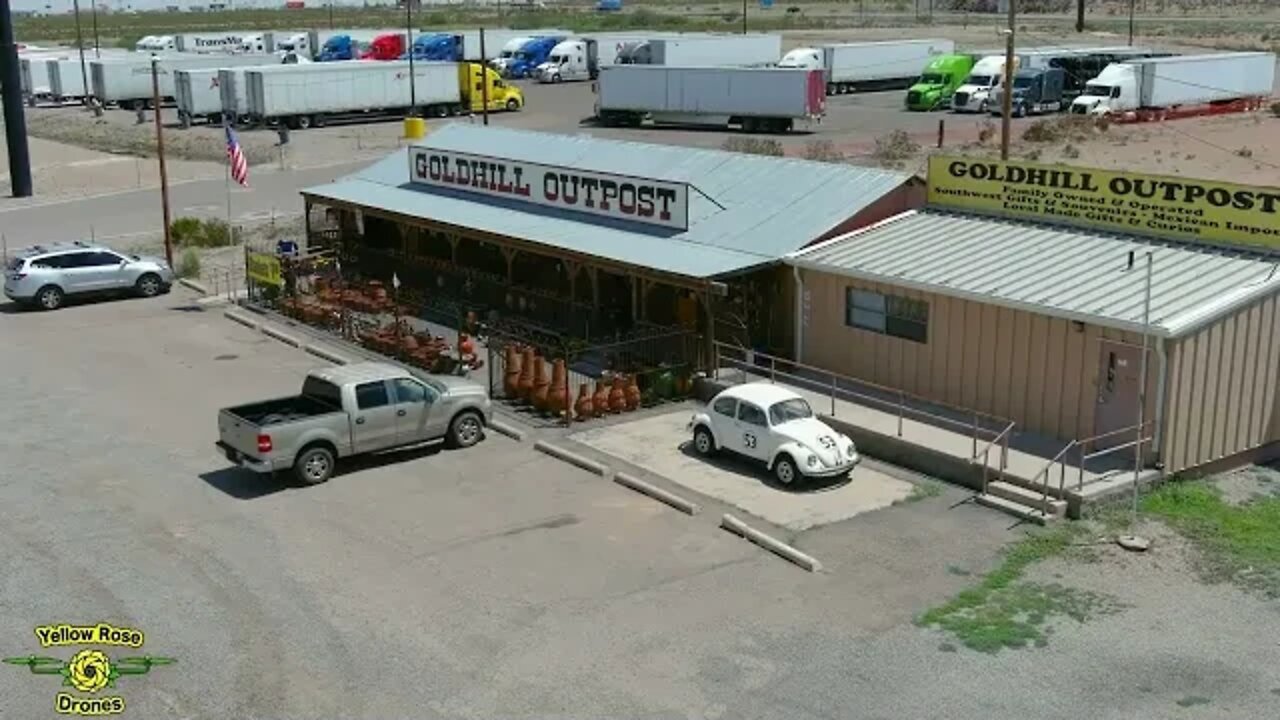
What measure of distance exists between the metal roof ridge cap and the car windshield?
15.5 feet

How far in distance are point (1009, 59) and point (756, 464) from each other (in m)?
14.8

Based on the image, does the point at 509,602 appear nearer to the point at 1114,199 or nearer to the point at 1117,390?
the point at 1117,390

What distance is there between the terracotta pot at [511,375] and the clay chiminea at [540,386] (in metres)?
0.47

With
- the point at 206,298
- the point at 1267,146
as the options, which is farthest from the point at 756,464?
the point at 1267,146

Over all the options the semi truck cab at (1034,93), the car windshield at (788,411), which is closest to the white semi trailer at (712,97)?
the semi truck cab at (1034,93)

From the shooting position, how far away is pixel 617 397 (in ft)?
88.0

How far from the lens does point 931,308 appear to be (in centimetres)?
2492

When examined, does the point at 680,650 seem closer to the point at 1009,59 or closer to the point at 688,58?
the point at 1009,59

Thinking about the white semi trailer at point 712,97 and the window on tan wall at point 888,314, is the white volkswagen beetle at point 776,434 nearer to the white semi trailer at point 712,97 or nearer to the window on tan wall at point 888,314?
the window on tan wall at point 888,314

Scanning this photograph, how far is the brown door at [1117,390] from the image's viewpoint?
2192cm

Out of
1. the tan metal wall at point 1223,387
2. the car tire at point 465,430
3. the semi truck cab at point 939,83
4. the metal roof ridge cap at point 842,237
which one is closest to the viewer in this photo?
the tan metal wall at point 1223,387

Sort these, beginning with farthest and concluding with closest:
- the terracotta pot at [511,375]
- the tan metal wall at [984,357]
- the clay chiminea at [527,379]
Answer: the terracotta pot at [511,375] → the clay chiminea at [527,379] → the tan metal wall at [984,357]

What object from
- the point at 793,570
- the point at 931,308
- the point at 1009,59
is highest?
the point at 1009,59

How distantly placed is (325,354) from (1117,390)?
18.0 meters
